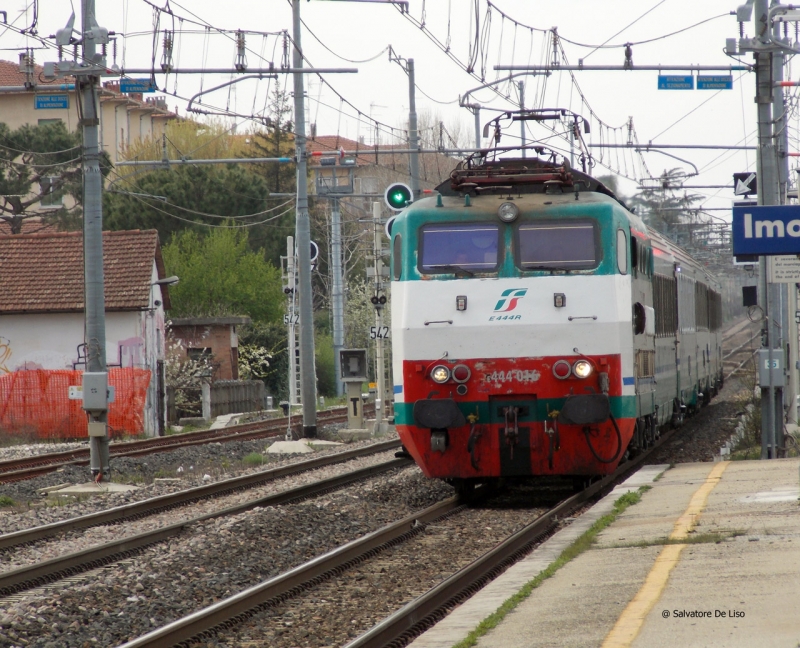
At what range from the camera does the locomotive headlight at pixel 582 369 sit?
12.1 meters

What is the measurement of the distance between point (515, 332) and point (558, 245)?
1.05 meters

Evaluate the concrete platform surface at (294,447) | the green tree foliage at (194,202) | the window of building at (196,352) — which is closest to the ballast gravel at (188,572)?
the concrete platform surface at (294,447)

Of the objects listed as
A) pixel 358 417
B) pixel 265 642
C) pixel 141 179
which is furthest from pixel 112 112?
pixel 265 642

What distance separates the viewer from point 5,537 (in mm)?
11445

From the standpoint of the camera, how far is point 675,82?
65.3 ft

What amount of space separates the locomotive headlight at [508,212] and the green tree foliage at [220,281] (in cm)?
3547

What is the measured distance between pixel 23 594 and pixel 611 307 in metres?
6.34

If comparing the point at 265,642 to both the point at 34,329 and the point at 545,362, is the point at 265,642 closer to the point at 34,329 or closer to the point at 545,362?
the point at 545,362

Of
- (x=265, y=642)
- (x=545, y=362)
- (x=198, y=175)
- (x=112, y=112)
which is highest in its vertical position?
(x=112, y=112)

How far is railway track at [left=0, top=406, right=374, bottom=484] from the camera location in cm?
1939

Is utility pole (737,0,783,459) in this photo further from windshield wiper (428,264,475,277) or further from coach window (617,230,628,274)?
windshield wiper (428,264,475,277)

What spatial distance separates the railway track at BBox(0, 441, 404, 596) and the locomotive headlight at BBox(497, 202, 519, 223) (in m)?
4.18

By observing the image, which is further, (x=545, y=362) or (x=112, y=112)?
(x=112, y=112)

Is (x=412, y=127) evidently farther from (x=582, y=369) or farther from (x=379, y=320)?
(x=582, y=369)
